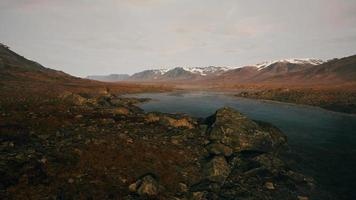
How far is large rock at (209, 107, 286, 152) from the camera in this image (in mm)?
33469

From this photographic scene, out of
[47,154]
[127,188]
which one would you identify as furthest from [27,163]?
[127,188]

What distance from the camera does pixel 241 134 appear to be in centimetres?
3478

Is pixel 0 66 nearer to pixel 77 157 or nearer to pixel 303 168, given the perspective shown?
pixel 77 157

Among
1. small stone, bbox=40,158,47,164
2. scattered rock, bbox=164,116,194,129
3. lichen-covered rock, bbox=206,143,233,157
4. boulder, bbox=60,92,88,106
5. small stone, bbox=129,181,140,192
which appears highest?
boulder, bbox=60,92,88,106

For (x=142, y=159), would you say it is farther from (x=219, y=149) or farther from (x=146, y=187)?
(x=219, y=149)

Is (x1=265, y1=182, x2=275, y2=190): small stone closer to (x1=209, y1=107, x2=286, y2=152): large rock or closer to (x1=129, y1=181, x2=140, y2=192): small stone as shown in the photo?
(x1=209, y1=107, x2=286, y2=152): large rock

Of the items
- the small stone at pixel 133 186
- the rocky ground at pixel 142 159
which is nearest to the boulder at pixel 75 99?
the rocky ground at pixel 142 159

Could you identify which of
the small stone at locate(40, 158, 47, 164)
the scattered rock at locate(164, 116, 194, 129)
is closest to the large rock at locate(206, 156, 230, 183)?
the scattered rock at locate(164, 116, 194, 129)

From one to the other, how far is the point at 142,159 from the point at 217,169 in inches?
280

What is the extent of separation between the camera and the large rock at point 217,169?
25.9m

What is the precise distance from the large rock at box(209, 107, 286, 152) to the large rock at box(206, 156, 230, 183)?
4969 millimetres

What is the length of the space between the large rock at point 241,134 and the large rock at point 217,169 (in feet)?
16.3

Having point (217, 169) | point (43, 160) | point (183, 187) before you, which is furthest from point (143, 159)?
point (43, 160)

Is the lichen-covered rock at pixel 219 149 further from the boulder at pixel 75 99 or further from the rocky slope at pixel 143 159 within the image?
the boulder at pixel 75 99
